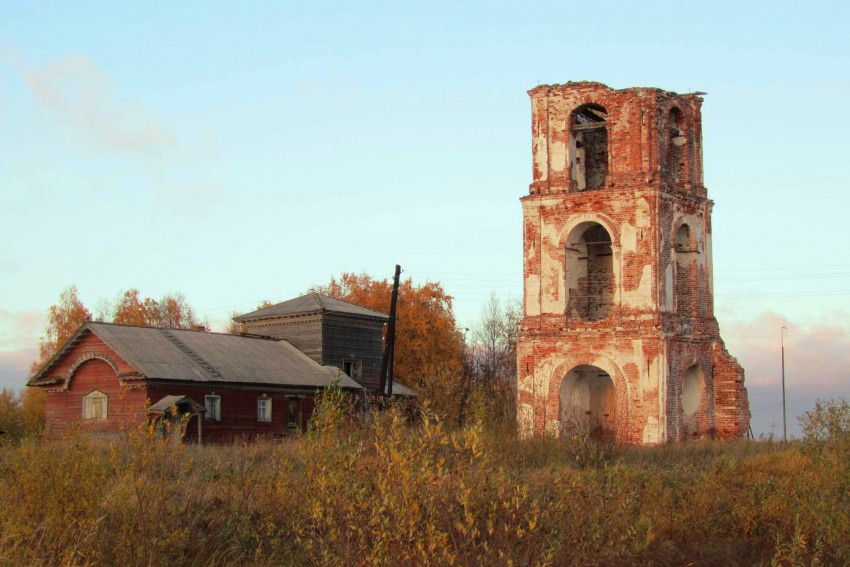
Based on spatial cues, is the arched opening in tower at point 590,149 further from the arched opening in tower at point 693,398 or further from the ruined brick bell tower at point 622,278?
the arched opening in tower at point 693,398

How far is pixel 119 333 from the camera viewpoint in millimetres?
31734

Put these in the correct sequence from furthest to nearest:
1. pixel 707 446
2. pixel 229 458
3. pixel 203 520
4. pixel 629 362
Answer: pixel 629 362 → pixel 707 446 → pixel 229 458 → pixel 203 520

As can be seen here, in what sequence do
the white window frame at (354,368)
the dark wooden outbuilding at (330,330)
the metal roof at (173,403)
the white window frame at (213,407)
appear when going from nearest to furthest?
A: 1. the metal roof at (173,403)
2. the white window frame at (213,407)
3. the dark wooden outbuilding at (330,330)
4. the white window frame at (354,368)

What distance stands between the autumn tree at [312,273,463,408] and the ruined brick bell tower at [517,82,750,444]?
20.7 meters

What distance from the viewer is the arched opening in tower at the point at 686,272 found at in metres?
26.8

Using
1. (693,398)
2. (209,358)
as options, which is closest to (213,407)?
(209,358)

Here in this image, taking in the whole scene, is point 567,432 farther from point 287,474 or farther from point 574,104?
→ point 287,474

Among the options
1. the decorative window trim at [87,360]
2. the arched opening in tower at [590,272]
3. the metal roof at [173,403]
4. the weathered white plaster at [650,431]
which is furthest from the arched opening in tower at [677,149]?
the decorative window trim at [87,360]

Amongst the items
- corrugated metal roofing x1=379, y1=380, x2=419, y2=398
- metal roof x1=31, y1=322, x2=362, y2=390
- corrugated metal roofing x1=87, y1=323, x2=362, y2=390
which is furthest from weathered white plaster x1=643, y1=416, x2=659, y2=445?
corrugated metal roofing x1=379, y1=380, x2=419, y2=398

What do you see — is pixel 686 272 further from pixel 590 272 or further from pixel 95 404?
pixel 95 404

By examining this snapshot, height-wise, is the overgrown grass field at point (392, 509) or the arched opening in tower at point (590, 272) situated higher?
the arched opening in tower at point (590, 272)

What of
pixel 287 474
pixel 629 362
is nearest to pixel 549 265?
pixel 629 362

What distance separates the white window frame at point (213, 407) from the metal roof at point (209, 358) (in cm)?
69

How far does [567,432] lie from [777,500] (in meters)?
10.8
